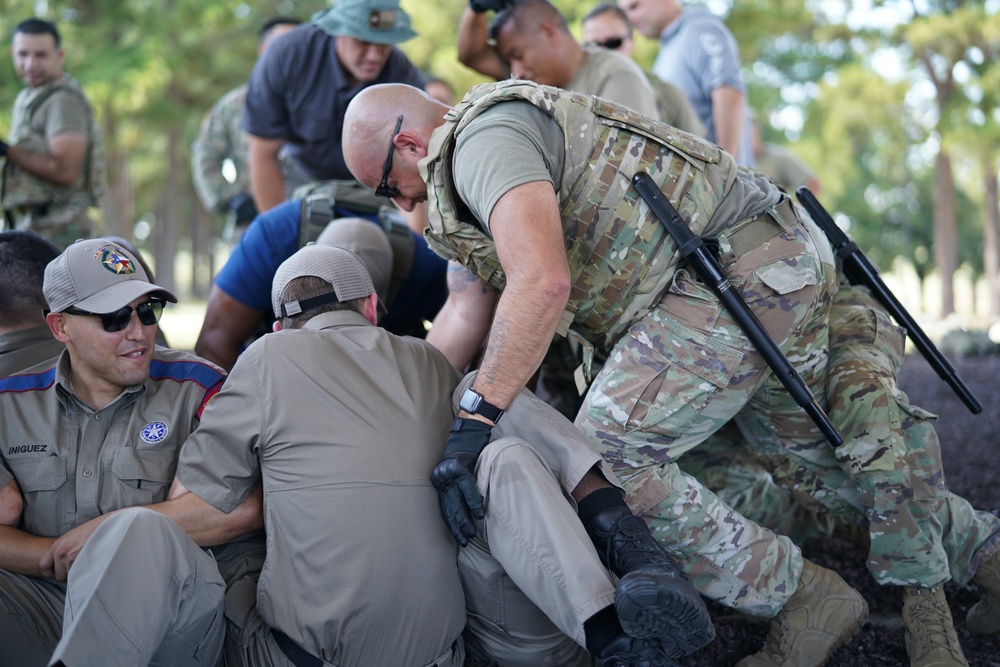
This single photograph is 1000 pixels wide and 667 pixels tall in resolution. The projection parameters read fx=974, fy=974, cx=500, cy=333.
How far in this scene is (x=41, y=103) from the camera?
6281mm

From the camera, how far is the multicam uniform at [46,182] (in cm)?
614

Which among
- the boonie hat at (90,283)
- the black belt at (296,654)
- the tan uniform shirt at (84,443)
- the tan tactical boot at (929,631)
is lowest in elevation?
the black belt at (296,654)

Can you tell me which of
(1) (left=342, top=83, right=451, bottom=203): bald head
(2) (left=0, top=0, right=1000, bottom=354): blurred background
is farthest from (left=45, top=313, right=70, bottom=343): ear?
(2) (left=0, top=0, right=1000, bottom=354): blurred background

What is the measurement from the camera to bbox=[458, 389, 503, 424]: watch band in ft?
8.71

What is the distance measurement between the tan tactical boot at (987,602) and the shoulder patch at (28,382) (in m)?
3.05

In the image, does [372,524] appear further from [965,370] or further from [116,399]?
[965,370]

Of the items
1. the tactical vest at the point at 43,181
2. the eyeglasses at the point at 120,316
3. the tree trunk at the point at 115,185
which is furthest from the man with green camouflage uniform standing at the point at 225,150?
the tree trunk at the point at 115,185

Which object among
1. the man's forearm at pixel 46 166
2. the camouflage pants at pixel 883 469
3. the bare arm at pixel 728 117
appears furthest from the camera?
the man's forearm at pixel 46 166

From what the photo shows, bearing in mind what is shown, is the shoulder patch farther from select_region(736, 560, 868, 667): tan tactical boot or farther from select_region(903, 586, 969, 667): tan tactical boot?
select_region(903, 586, 969, 667): tan tactical boot

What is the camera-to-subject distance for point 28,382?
2.95 m

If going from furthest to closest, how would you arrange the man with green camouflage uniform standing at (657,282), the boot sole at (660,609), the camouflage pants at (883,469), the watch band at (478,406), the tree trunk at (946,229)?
the tree trunk at (946,229) < the camouflage pants at (883,469) < the man with green camouflage uniform standing at (657,282) < the watch band at (478,406) < the boot sole at (660,609)

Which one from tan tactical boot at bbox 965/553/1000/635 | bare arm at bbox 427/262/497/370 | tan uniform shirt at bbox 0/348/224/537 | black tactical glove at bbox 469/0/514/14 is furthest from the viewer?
black tactical glove at bbox 469/0/514/14

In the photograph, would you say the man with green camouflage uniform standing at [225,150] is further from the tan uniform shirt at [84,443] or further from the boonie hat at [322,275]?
the boonie hat at [322,275]

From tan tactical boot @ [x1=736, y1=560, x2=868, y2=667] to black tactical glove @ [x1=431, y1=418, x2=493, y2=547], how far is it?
1054 millimetres
